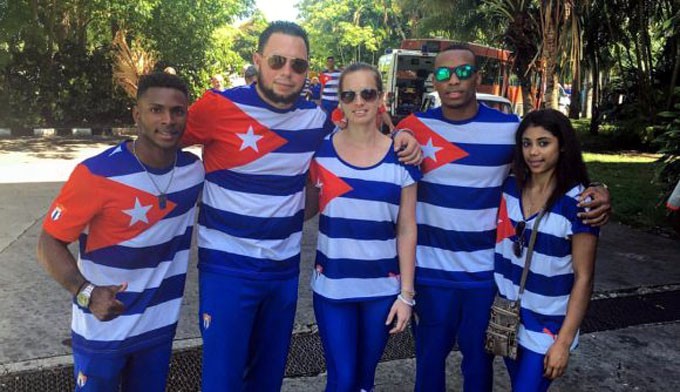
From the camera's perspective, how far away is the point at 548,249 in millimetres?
2422

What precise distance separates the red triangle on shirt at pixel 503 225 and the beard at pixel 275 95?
110cm

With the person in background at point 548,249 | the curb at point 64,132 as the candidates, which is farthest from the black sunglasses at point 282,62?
the curb at point 64,132

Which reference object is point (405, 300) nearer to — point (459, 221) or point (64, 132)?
point (459, 221)

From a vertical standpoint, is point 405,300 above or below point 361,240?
below

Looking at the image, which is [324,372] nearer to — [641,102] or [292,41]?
[292,41]

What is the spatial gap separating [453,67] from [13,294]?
4.24 metres

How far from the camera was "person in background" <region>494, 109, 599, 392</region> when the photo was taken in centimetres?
239

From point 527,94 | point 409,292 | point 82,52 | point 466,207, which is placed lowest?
point 409,292

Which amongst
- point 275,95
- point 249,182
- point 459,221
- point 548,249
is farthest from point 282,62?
point 548,249

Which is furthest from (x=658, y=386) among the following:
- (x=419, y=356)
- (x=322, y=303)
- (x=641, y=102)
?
(x=641, y=102)

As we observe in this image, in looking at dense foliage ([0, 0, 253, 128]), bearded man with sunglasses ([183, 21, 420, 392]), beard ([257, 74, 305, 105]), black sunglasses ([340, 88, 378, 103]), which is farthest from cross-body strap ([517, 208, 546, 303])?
dense foliage ([0, 0, 253, 128])

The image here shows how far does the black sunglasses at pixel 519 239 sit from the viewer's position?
8.22 ft

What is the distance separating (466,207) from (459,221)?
74 mm

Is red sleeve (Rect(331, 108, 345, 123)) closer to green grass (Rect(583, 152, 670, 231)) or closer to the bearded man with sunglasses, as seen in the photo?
the bearded man with sunglasses
